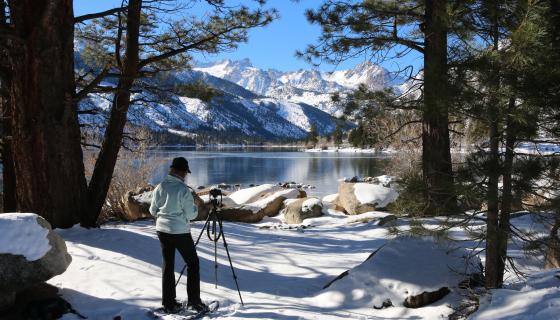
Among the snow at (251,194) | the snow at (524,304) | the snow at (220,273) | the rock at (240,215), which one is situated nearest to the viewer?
the snow at (524,304)

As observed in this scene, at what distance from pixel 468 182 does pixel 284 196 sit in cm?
1157

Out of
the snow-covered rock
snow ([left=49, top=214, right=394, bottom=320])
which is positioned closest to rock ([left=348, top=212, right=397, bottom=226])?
snow ([left=49, top=214, right=394, bottom=320])

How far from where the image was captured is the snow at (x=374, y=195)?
12586mm

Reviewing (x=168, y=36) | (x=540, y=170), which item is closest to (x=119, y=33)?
(x=168, y=36)

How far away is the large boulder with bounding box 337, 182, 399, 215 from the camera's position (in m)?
12.6

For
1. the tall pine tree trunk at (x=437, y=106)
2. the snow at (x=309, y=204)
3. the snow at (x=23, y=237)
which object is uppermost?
the tall pine tree trunk at (x=437, y=106)

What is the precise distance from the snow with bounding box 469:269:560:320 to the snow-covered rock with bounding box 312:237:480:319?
673 millimetres

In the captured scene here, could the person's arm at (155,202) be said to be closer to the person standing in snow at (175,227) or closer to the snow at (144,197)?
the person standing in snow at (175,227)

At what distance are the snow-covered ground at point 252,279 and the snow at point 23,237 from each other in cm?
69

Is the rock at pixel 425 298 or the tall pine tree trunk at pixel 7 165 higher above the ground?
the tall pine tree trunk at pixel 7 165

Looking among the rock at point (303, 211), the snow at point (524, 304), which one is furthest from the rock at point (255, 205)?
the snow at point (524, 304)

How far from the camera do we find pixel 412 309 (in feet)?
13.9

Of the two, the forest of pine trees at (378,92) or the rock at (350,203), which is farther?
the rock at (350,203)

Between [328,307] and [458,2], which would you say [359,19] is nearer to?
[458,2]
